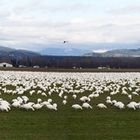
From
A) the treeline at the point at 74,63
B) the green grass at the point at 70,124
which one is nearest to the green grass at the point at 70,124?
the green grass at the point at 70,124

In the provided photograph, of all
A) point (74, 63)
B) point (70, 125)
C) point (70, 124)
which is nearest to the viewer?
point (70, 125)

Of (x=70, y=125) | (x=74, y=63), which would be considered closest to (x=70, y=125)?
(x=70, y=125)

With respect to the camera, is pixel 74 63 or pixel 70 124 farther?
pixel 74 63

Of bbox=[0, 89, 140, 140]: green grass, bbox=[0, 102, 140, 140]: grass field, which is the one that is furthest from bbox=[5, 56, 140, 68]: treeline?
bbox=[0, 102, 140, 140]: grass field

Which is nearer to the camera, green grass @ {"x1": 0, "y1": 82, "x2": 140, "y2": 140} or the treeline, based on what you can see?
green grass @ {"x1": 0, "y1": 82, "x2": 140, "y2": 140}

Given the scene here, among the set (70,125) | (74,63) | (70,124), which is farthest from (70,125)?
(74,63)

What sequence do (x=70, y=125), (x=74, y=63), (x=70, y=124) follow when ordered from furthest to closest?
(x=74, y=63), (x=70, y=124), (x=70, y=125)

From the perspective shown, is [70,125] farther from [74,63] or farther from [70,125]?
[74,63]

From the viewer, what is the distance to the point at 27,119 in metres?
18.9

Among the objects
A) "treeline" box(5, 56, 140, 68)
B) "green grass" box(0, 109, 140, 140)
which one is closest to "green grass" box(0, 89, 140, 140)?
"green grass" box(0, 109, 140, 140)

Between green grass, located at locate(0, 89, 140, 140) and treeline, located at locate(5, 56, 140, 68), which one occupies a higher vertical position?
treeline, located at locate(5, 56, 140, 68)

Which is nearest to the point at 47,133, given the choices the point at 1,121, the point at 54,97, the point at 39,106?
the point at 1,121

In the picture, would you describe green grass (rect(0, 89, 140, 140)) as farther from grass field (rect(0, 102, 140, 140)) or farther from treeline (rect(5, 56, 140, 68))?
treeline (rect(5, 56, 140, 68))

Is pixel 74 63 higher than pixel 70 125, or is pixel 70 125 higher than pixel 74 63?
pixel 74 63
